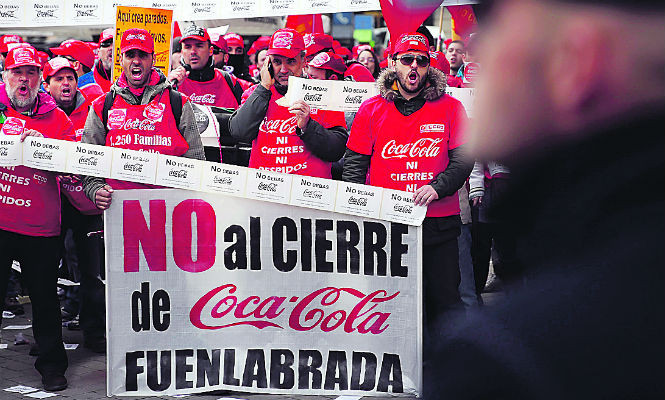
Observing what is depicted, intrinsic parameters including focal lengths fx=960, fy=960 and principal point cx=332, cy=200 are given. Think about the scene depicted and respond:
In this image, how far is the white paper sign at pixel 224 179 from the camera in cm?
543

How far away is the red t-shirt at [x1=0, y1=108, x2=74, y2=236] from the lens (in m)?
5.72

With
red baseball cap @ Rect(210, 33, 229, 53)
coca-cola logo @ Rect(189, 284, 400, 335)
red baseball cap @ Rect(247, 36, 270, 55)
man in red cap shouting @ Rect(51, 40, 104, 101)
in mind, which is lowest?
coca-cola logo @ Rect(189, 284, 400, 335)

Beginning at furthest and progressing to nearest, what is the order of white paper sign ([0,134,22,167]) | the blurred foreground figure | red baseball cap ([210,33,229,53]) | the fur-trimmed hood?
red baseball cap ([210,33,229,53]) → white paper sign ([0,134,22,167]) → the fur-trimmed hood → the blurred foreground figure

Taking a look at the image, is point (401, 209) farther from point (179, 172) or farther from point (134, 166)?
point (134, 166)

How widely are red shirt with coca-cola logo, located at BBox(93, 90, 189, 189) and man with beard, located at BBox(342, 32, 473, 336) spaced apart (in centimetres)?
109

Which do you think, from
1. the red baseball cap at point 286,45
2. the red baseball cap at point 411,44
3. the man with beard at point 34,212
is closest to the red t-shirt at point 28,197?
the man with beard at point 34,212

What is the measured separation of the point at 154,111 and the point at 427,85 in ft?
5.39

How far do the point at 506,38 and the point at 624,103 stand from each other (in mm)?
149

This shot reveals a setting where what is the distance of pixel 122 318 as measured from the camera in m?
5.54

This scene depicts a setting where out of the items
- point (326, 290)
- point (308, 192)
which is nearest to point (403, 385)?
point (326, 290)

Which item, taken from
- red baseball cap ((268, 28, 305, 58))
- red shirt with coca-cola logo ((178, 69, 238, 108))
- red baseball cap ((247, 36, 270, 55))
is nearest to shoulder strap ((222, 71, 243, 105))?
red shirt with coca-cola logo ((178, 69, 238, 108))

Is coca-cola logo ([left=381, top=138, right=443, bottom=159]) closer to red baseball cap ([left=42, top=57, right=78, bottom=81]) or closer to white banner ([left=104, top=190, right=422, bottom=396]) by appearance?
white banner ([left=104, top=190, right=422, bottom=396])

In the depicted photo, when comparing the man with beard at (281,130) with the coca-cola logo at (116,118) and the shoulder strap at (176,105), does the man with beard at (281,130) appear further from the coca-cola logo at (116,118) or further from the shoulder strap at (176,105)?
the coca-cola logo at (116,118)

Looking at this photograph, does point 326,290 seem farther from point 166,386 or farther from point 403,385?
point 166,386
